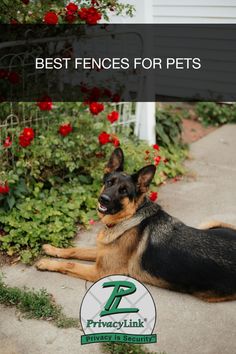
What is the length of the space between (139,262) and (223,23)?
596 centimetres

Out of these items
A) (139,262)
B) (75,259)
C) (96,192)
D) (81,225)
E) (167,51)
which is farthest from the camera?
(167,51)

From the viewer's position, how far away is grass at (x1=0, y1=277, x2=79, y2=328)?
387cm

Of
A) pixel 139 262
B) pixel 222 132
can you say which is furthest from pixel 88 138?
pixel 222 132

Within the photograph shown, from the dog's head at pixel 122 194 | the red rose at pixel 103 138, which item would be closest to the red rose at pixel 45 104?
the red rose at pixel 103 138

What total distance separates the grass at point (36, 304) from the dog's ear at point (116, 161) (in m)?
1.32

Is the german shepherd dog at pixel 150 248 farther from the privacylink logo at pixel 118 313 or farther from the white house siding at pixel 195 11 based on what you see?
the white house siding at pixel 195 11

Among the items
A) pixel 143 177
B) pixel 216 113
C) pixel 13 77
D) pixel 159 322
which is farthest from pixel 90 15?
pixel 216 113

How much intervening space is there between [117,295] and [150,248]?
53cm

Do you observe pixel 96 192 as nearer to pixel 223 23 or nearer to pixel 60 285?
pixel 60 285

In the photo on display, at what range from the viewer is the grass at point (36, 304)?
Result: 12.7 feet

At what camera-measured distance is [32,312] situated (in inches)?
155

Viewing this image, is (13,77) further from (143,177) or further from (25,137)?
(143,177)

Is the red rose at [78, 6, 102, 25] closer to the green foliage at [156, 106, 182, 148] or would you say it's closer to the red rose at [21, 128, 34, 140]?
the red rose at [21, 128, 34, 140]

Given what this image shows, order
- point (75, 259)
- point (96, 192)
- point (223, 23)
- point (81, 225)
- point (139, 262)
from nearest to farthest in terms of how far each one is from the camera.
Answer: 1. point (139, 262)
2. point (75, 259)
3. point (81, 225)
4. point (96, 192)
5. point (223, 23)
